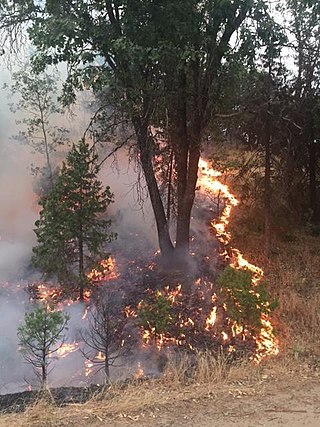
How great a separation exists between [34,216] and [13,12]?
10102mm

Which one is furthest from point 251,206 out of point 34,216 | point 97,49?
point 97,49

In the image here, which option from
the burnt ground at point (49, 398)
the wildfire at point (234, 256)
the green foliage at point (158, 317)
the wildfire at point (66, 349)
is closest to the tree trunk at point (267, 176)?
the wildfire at point (234, 256)

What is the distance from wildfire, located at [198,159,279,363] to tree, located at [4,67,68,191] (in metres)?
6.54

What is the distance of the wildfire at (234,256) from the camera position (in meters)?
8.77

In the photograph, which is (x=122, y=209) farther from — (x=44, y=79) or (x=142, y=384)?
(x=142, y=384)

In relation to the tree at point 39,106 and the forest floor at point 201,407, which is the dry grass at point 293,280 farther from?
the tree at point 39,106

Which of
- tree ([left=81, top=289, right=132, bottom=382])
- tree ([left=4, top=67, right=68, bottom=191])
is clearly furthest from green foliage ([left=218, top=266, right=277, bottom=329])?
tree ([left=4, top=67, right=68, bottom=191])

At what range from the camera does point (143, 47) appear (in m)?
9.13

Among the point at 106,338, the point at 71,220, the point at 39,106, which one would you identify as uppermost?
the point at 39,106

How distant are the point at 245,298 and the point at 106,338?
9.50 ft

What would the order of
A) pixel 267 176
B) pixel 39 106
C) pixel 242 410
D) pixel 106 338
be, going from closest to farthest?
1. pixel 242 410
2. pixel 106 338
3. pixel 267 176
4. pixel 39 106

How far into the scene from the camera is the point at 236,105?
14.3 m

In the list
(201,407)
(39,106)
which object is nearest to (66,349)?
(201,407)

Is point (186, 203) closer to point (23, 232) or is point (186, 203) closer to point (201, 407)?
point (201, 407)
